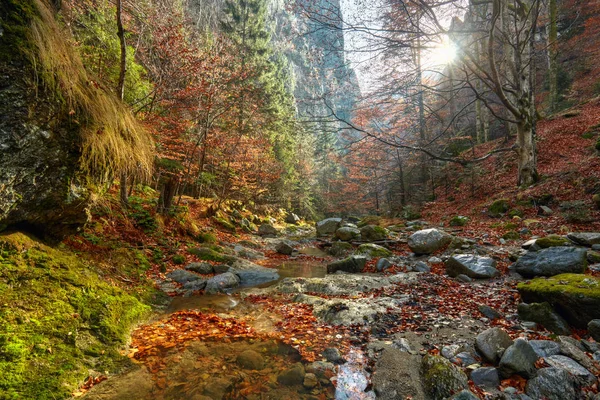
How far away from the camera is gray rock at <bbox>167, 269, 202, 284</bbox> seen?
613 cm

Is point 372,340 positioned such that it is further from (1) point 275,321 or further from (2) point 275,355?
(1) point 275,321

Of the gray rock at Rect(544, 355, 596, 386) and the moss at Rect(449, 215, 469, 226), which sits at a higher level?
the moss at Rect(449, 215, 469, 226)

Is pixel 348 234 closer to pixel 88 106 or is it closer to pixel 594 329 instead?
pixel 594 329

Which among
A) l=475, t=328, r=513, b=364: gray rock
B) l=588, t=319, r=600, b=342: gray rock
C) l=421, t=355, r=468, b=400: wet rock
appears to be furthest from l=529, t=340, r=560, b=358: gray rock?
l=421, t=355, r=468, b=400: wet rock

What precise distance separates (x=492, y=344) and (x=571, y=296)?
1229 millimetres

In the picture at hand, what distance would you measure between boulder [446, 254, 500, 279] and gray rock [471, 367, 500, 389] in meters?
3.57

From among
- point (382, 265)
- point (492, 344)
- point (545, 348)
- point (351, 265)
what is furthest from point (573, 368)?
point (351, 265)

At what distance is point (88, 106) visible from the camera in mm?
3717

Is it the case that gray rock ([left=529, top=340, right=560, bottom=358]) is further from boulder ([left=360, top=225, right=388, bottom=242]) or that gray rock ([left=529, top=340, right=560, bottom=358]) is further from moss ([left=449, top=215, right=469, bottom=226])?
moss ([left=449, top=215, right=469, bottom=226])

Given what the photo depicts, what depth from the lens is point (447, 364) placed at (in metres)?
2.74

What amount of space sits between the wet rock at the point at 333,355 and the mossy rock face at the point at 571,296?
2.76 metres

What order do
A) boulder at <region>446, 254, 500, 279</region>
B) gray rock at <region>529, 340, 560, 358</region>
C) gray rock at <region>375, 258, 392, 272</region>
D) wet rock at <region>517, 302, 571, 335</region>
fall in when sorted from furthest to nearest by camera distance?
gray rock at <region>375, 258, 392, 272</region>, boulder at <region>446, 254, 500, 279</region>, wet rock at <region>517, 302, 571, 335</region>, gray rock at <region>529, 340, 560, 358</region>

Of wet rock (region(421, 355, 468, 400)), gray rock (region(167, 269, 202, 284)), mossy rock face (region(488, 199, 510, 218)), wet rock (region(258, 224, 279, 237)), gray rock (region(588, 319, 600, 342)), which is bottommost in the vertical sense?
wet rock (region(258, 224, 279, 237))

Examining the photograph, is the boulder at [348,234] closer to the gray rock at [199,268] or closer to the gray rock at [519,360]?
the gray rock at [199,268]
